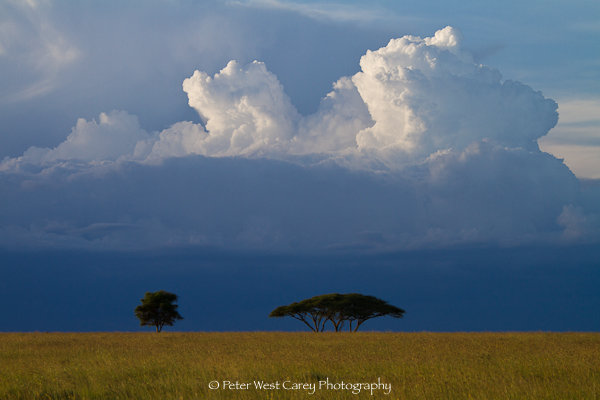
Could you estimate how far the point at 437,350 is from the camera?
93.7 ft

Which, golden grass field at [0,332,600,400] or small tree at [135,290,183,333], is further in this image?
small tree at [135,290,183,333]

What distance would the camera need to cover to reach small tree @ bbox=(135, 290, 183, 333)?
212 feet

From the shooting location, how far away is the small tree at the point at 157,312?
212ft

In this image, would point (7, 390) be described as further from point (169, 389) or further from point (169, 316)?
point (169, 316)

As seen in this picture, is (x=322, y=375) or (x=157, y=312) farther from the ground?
(x=157, y=312)

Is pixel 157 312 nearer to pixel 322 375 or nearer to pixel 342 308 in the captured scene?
pixel 342 308

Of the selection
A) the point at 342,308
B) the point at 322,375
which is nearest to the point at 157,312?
the point at 342,308

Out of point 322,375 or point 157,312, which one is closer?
point 322,375

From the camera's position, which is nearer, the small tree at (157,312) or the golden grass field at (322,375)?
the golden grass field at (322,375)

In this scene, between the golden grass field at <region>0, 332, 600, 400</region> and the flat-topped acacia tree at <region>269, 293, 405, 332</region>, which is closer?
the golden grass field at <region>0, 332, 600, 400</region>

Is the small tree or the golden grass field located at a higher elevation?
the small tree

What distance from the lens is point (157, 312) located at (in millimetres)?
64875

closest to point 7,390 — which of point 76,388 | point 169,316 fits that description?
point 76,388

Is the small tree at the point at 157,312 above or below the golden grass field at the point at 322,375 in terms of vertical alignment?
above
